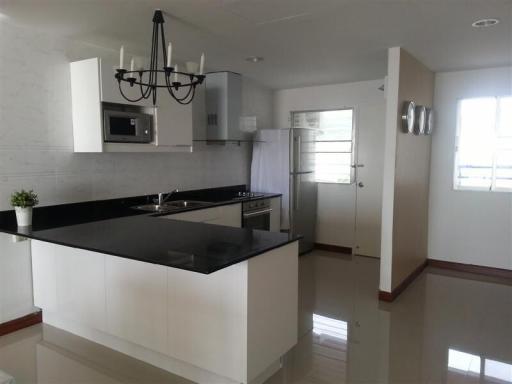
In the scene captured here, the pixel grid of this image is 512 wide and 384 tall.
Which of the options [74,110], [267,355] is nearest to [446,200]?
[267,355]

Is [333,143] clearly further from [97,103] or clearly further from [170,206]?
[97,103]

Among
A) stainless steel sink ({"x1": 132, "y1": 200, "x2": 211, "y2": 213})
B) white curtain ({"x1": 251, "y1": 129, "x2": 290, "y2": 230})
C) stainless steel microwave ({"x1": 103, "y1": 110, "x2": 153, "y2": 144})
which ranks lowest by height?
stainless steel sink ({"x1": 132, "y1": 200, "x2": 211, "y2": 213})

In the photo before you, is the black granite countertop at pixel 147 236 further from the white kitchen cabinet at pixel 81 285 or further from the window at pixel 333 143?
the window at pixel 333 143

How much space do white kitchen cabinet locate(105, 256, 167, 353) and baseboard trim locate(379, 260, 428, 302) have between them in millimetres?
2284

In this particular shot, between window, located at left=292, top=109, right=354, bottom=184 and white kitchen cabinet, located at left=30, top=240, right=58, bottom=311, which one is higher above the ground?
window, located at left=292, top=109, right=354, bottom=184

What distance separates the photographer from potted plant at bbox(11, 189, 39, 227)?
2.94 metres

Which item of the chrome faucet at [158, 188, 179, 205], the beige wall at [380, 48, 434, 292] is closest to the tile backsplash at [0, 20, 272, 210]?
the chrome faucet at [158, 188, 179, 205]

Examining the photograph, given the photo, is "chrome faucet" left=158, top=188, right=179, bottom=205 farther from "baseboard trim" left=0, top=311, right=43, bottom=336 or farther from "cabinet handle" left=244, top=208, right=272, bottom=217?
"baseboard trim" left=0, top=311, right=43, bottom=336

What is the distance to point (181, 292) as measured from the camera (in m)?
2.39

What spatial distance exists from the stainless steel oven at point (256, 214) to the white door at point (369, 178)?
1.39 metres

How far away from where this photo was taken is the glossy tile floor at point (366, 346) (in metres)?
2.55

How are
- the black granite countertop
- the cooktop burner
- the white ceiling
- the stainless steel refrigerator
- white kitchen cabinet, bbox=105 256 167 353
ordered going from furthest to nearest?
the stainless steel refrigerator < the cooktop burner < the white ceiling < white kitchen cabinet, bbox=105 256 167 353 < the black granite countertop

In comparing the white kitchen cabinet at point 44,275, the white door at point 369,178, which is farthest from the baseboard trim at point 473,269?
the white kitchen cabinet at point 44,275

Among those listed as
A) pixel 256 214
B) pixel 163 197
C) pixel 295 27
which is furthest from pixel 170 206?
pixel 295 27
